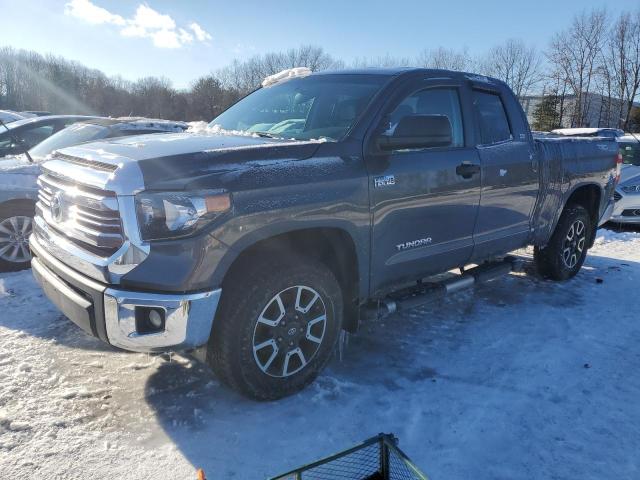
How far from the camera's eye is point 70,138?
6.35 metres

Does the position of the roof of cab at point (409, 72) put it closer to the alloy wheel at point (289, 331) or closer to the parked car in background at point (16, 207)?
the alloy wheel at point (289, 331)

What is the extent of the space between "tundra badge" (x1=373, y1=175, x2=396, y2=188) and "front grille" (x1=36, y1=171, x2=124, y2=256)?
1.53m

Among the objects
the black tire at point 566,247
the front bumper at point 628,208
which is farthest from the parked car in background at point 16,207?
the front bumper at point 628,208

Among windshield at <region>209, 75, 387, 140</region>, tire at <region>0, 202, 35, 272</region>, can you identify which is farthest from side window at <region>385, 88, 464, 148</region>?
tire at <region>0, 202, 35, 272</region>

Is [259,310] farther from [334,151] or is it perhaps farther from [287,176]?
[334,151]

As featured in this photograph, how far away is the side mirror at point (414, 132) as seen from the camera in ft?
10.4

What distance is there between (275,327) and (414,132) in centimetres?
147

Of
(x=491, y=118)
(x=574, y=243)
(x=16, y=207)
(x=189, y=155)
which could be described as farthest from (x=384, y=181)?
(x=16, y=207)

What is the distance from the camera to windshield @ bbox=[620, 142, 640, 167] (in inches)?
410

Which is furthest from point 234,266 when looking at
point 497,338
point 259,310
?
point 497,338

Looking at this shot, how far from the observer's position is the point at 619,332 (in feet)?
14.1

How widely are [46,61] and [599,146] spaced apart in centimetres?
8635

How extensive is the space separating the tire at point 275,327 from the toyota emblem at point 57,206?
105 centimetres

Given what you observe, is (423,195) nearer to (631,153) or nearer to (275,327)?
(275,327)
